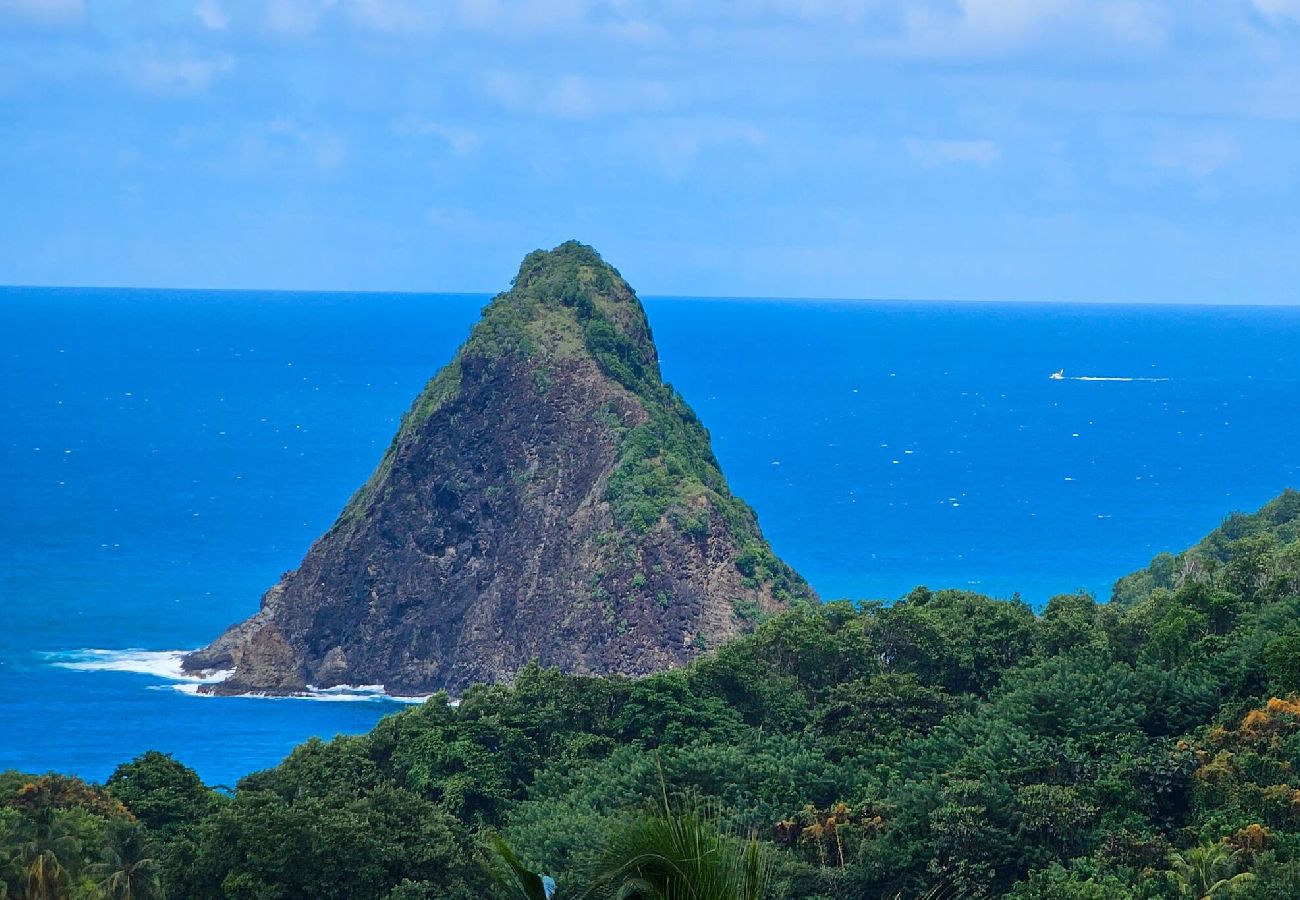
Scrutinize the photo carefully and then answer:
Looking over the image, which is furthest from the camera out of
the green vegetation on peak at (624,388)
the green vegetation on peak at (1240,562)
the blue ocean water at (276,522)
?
the blue ocean water at (276,522)

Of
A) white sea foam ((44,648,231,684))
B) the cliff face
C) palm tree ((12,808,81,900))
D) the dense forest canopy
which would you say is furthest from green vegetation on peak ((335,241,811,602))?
palm tree ((12,808,81,900))

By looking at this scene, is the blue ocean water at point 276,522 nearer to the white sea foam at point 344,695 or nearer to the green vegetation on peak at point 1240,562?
the white sea foam at point 344,695

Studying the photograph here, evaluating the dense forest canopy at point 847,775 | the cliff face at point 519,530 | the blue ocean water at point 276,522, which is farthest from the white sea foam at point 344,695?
the dense forest canopy at point 847,775

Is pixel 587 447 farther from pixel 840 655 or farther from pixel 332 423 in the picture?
pixel 332 423

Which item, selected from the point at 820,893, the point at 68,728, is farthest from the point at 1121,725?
the point at 68,728

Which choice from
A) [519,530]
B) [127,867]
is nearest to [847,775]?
[127,867]

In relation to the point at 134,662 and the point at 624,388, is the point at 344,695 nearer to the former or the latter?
the point at 134,662

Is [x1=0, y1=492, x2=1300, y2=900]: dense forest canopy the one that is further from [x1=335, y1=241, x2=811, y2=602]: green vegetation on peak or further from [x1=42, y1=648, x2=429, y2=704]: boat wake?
[x1=42, y1=648, x2=429, y2=704]: boat wake
